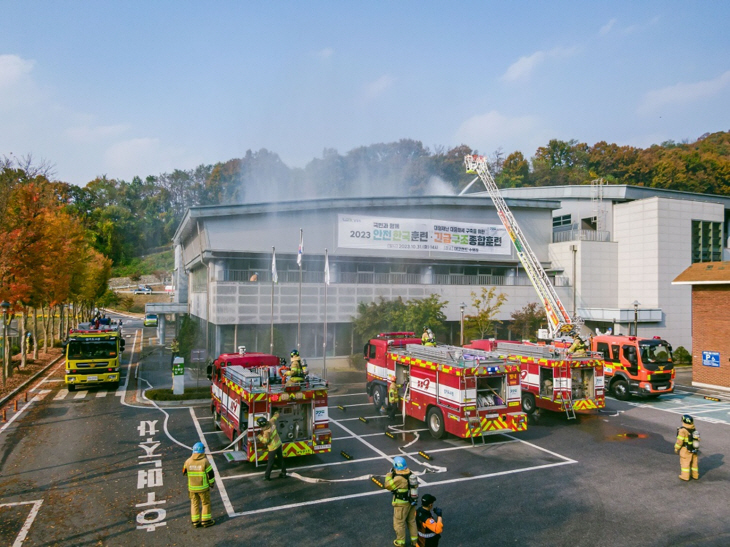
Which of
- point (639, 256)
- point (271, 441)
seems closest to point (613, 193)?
point (639, 256)

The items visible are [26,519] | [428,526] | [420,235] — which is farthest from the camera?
[420,235]

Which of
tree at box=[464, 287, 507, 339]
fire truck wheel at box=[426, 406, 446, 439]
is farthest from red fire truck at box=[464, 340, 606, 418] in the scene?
tree at box=[464, 287, 507, 339]

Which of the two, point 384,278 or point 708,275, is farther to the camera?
point 384,278

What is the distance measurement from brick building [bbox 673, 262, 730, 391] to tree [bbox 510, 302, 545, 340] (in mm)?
10043

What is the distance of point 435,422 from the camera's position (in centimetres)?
1548

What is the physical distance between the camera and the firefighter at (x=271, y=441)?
11625mm

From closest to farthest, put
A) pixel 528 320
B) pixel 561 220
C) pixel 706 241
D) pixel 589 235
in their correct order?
pixel 528 320 < pixel 706 241 < pixel 589 235 < pixel 561 220

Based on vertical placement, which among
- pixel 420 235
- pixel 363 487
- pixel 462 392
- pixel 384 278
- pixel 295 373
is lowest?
pixel 363 487

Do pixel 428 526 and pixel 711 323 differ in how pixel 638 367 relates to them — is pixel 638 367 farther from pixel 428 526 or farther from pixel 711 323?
pixel 428 526

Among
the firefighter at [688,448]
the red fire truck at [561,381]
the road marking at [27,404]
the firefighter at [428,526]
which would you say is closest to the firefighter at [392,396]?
the red fire truck at [561,381]

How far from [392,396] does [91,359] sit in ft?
46.8

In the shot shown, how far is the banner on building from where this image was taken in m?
35.3

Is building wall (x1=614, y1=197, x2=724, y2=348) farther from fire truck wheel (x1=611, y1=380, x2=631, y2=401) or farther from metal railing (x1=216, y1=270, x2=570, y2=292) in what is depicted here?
fire truck wheel (x1=611, y1=380, x2=631, y2=401)

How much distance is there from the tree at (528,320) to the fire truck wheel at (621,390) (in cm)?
1289
